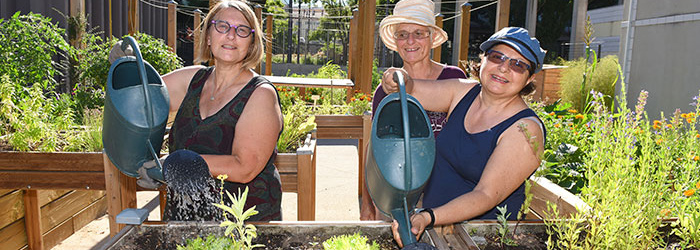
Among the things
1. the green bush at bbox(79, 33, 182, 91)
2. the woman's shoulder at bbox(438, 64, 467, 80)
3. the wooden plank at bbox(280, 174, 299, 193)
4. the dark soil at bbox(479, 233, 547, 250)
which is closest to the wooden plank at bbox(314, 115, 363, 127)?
the wooden plank at bbox(280, 174, 299, 193)

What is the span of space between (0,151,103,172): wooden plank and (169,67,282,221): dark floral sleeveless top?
1.42 metres

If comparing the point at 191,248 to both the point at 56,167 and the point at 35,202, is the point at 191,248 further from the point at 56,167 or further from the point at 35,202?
the point at 35,202

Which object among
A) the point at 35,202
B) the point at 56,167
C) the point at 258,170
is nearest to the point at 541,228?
the point at 258,170

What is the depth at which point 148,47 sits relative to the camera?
17.0 ft

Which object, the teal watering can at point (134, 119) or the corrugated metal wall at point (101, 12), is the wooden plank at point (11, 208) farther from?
the teal watering can at point (134, 119)

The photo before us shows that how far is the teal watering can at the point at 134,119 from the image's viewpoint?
1.08 m

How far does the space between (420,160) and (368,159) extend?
113 mm

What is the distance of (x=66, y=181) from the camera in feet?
9.09

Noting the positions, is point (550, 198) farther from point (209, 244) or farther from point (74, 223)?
point (74, 223)

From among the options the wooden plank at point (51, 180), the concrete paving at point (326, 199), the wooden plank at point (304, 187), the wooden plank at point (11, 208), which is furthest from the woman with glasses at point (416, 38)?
the wooden plank at point (11, 208)

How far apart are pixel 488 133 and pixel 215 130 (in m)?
0.85

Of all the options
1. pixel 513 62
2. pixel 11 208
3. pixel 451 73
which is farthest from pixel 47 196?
pixel 513 62

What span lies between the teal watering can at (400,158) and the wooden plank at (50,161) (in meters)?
2.37

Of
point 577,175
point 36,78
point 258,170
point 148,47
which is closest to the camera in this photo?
point 258,170
